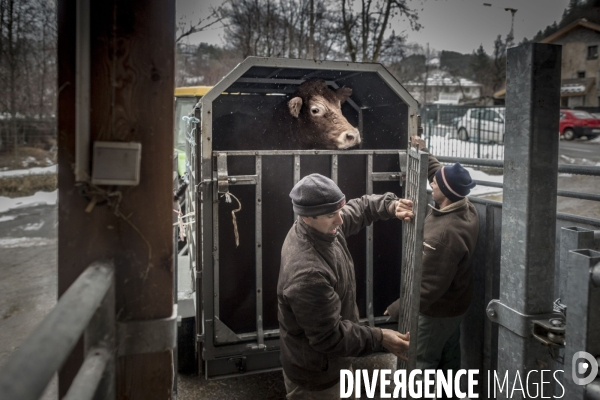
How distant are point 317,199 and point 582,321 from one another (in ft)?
5.27

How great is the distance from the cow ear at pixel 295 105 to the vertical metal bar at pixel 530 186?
3353 mm

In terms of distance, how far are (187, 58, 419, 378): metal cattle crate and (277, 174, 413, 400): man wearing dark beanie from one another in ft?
3.20

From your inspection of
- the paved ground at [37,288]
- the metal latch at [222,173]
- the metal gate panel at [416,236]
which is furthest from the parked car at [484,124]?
the metal gate panel at [416,236]

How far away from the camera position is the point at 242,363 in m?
3.86

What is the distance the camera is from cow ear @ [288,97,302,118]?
189 inches

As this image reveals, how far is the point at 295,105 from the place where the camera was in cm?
482

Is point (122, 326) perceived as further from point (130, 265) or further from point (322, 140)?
point (322, 140)

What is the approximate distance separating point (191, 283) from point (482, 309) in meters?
3.03

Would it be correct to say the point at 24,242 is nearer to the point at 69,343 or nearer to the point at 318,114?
the point at 318,114

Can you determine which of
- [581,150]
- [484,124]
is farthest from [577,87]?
→ [484,124]

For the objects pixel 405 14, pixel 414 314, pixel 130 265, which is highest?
pixel 405 14

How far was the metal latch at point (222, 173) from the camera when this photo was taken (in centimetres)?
354

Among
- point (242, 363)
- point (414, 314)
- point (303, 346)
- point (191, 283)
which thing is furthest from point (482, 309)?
point (191, 283)

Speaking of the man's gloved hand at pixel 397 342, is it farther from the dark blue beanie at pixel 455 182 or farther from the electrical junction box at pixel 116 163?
the electrical junction box at pixel 116 163
